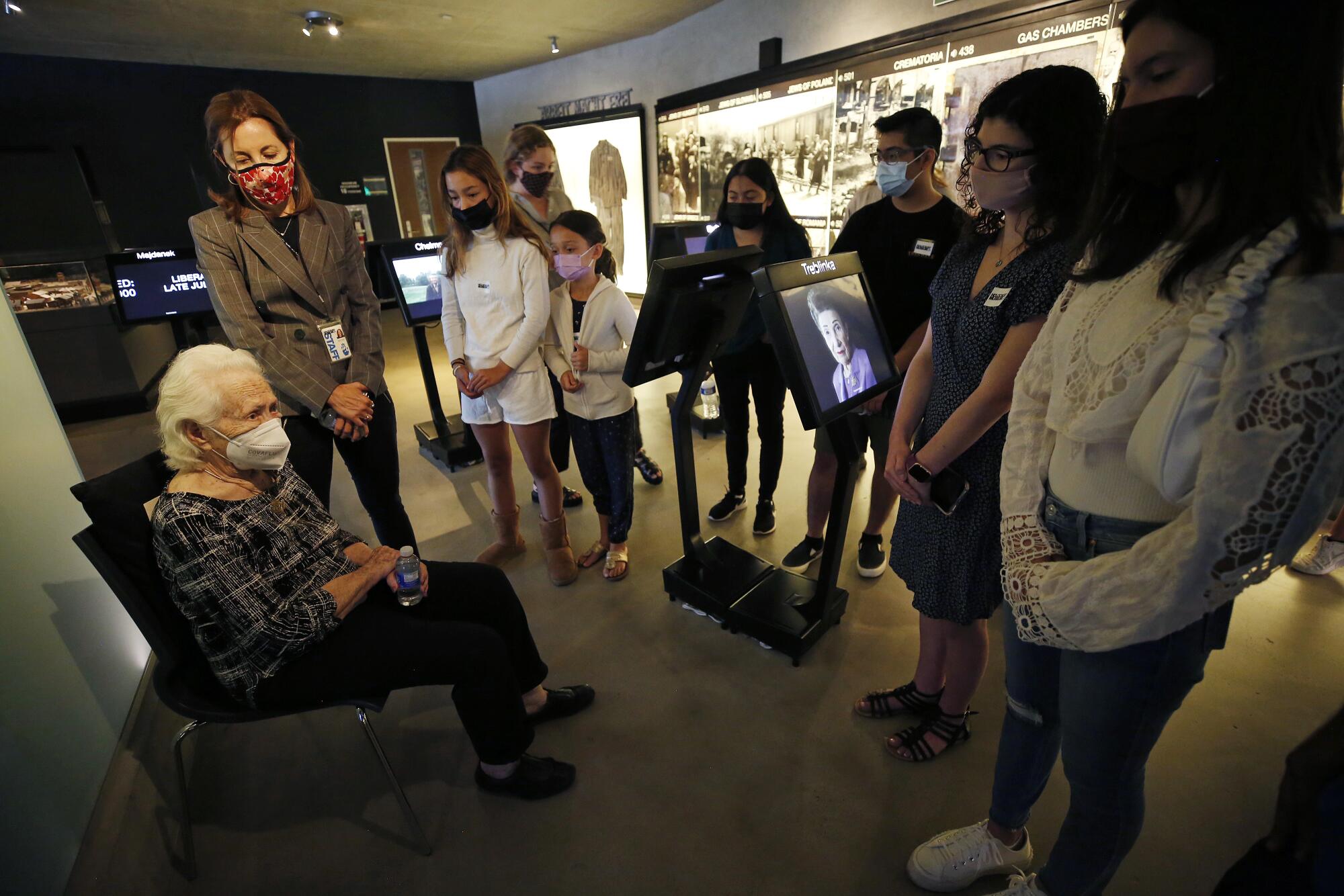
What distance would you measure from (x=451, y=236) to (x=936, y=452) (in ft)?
6.18

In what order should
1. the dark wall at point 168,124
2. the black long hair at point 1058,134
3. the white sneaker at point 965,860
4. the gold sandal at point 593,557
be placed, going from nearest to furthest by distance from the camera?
the black long hair at point 1058,134 < the white sneaker at point 965,860 < the gold sandal at point 593,557 < the dark wall at point 168,124

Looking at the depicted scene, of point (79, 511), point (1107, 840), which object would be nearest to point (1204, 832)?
point (1107, 840)

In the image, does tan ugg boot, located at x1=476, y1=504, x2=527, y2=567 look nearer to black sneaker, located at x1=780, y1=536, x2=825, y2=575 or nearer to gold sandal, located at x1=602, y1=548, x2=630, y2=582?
gold sandal, located at x1=602, y1=548, x2=630, y2=582

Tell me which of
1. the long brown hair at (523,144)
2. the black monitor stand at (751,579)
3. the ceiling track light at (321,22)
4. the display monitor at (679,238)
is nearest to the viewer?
the black monitor stand at (751,579)

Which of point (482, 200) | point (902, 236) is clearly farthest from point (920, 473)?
point (482, 200)

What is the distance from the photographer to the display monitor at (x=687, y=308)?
1731 mm

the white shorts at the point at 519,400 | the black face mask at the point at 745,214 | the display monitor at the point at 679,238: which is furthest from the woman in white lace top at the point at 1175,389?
the display monitor at the point at 679,238

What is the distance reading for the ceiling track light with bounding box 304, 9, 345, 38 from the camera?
5.37 m

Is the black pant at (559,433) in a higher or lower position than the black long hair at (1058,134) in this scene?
lower

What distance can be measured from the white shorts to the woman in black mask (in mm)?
756

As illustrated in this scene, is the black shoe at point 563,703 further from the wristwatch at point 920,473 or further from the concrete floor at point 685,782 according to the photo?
the wristwatch at point 920,473

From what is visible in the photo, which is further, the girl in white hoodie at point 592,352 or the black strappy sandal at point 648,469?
the black strappy sandal at point 648,469

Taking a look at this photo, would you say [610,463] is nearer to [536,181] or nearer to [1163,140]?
[536,181]

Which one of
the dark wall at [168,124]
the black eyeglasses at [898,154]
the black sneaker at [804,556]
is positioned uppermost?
the dark wall at [168,124]
